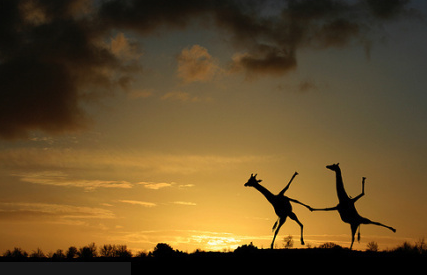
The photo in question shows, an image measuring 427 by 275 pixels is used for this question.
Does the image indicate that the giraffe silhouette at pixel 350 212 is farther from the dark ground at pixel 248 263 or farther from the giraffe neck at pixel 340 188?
the dark ground at pixel 248 263

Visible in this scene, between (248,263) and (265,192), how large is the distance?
6.57m

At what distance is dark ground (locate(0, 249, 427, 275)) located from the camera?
22672 millimetres

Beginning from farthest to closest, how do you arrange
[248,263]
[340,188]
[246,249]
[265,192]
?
1. [265,192]
2. [340,188]
3. [246,249]
4. [248,263]

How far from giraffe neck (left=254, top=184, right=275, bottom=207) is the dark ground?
3862mm

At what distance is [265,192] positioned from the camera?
3000cm

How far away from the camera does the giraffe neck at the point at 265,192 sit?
97.7 ft

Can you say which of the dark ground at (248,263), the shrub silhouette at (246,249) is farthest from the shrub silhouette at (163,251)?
the shrub silhouette at (246,249)

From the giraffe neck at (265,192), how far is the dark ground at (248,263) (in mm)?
3862

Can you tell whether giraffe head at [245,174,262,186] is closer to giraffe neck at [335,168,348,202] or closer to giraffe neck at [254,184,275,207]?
giraffe neck at [254,184,275,207]

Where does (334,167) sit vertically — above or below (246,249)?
above

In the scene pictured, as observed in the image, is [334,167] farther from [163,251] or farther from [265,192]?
[163,251]

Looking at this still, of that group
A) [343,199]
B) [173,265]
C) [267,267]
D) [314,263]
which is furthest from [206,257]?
[343,199]

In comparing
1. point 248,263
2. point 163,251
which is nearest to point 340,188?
point 248,263

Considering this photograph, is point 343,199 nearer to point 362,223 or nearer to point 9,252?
point 362,223
